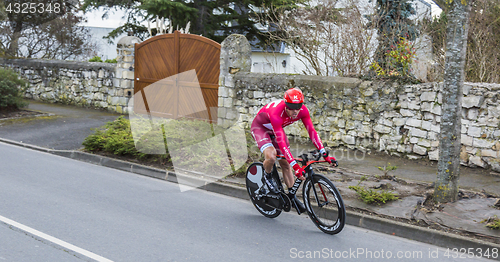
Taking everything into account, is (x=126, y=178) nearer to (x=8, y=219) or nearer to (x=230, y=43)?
(x=8, y=219)

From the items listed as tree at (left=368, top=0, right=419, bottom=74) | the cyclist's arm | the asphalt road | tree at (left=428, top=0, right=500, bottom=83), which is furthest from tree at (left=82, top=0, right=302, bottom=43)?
the cyclist's arm

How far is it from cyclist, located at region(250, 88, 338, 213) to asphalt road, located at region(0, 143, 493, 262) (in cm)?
70

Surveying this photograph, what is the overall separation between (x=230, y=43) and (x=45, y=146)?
554cm

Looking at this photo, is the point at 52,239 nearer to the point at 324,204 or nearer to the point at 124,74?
the point at 324,204

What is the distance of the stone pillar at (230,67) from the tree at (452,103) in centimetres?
679

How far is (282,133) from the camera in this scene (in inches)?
224

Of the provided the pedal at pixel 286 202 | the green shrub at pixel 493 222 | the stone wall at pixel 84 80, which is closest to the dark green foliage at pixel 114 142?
the pedal at pixel 286 202

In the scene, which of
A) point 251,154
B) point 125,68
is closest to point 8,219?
point 251,154

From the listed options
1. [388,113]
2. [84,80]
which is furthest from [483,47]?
[84,80]

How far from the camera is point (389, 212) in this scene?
625 cm

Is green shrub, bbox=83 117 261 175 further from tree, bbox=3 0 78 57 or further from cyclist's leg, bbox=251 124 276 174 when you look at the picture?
tree, bbox=3 0 78 57

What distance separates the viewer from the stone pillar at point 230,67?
40.7ft

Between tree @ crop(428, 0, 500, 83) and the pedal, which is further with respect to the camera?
tree @ crop(428, 0, 500, 83)

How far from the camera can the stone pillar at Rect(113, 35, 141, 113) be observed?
49.8 ft
